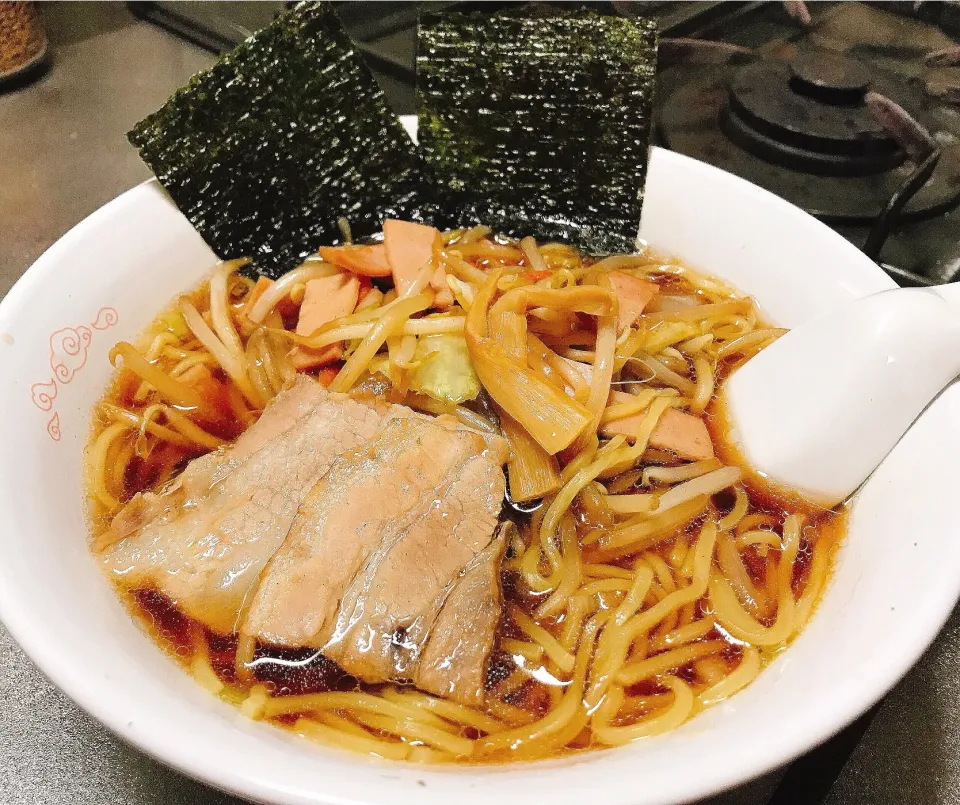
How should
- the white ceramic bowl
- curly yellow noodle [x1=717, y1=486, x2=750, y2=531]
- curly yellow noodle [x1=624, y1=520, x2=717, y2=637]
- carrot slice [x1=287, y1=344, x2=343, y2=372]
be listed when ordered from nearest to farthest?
1. the white ceramic bowl
2. curly yellow noodle [x1=624, y1=520, x2=717, y2=637]
3. curly yellow noodle [x1=717, y1=486, x2=750, y2=531]
4. carrot slice [x1=287, y1=344, x2=343, y2=372]

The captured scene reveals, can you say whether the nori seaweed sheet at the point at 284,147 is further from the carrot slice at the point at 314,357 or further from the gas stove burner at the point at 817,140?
the gas stove burner at the point at 817,140

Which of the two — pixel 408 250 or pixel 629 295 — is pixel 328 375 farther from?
pixel 629 295

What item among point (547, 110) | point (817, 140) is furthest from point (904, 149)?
point (547, 110)

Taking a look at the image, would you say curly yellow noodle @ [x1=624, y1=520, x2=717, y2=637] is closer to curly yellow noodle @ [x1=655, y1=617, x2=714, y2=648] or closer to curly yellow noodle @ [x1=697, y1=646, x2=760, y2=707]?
curly yellow noodle @ [x1=655, y1=617, x2=714, y2=648]

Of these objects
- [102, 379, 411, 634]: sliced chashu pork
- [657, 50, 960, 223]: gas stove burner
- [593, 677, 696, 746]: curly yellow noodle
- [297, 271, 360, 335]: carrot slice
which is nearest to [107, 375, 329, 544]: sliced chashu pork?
[102, 379, 411, 634]: sliced chashu pork

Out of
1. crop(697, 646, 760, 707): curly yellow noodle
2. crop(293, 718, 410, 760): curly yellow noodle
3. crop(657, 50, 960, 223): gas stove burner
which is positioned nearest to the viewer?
crop(293, 718, 410, 760): curly yellow noodle
